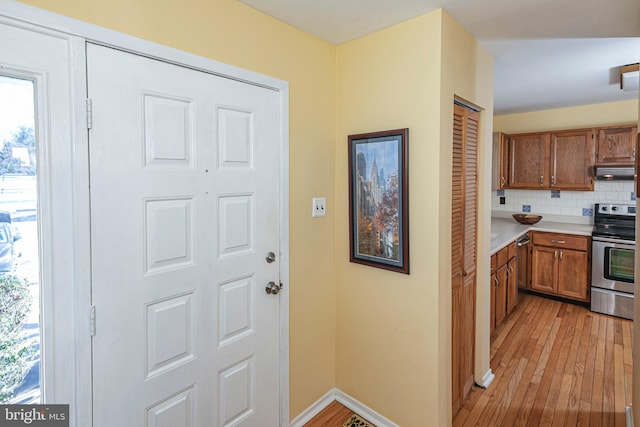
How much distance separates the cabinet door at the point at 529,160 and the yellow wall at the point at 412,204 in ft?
8.07

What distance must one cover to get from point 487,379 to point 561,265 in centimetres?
221

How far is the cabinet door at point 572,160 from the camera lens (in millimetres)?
3838

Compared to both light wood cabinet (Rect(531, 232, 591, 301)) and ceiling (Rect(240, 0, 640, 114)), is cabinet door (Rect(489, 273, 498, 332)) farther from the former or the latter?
ceiling (Rect(240, 0, 640, 114))

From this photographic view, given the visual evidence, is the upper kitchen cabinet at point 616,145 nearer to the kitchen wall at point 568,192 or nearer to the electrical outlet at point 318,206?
the kitchen wall at point 568,192

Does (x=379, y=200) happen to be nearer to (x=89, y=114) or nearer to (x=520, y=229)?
(x=89, y=114)

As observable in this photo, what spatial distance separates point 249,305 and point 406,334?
90cm

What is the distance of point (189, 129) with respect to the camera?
148cm

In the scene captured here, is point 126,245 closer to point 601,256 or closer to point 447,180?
point 447,180

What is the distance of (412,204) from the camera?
6.12ft

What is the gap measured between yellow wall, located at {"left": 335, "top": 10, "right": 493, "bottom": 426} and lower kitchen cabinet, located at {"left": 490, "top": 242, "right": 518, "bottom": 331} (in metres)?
1.32

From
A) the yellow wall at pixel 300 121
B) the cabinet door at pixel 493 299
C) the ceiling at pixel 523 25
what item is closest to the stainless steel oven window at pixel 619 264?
the cabinet door at pixel 493 299

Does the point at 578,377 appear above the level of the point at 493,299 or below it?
below

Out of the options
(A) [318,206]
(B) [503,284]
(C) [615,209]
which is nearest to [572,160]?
(C) [615,209]

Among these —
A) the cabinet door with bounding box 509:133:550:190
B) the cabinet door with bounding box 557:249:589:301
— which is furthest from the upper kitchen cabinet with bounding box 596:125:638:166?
the cabinet door with bounding box 557:249:589:301
